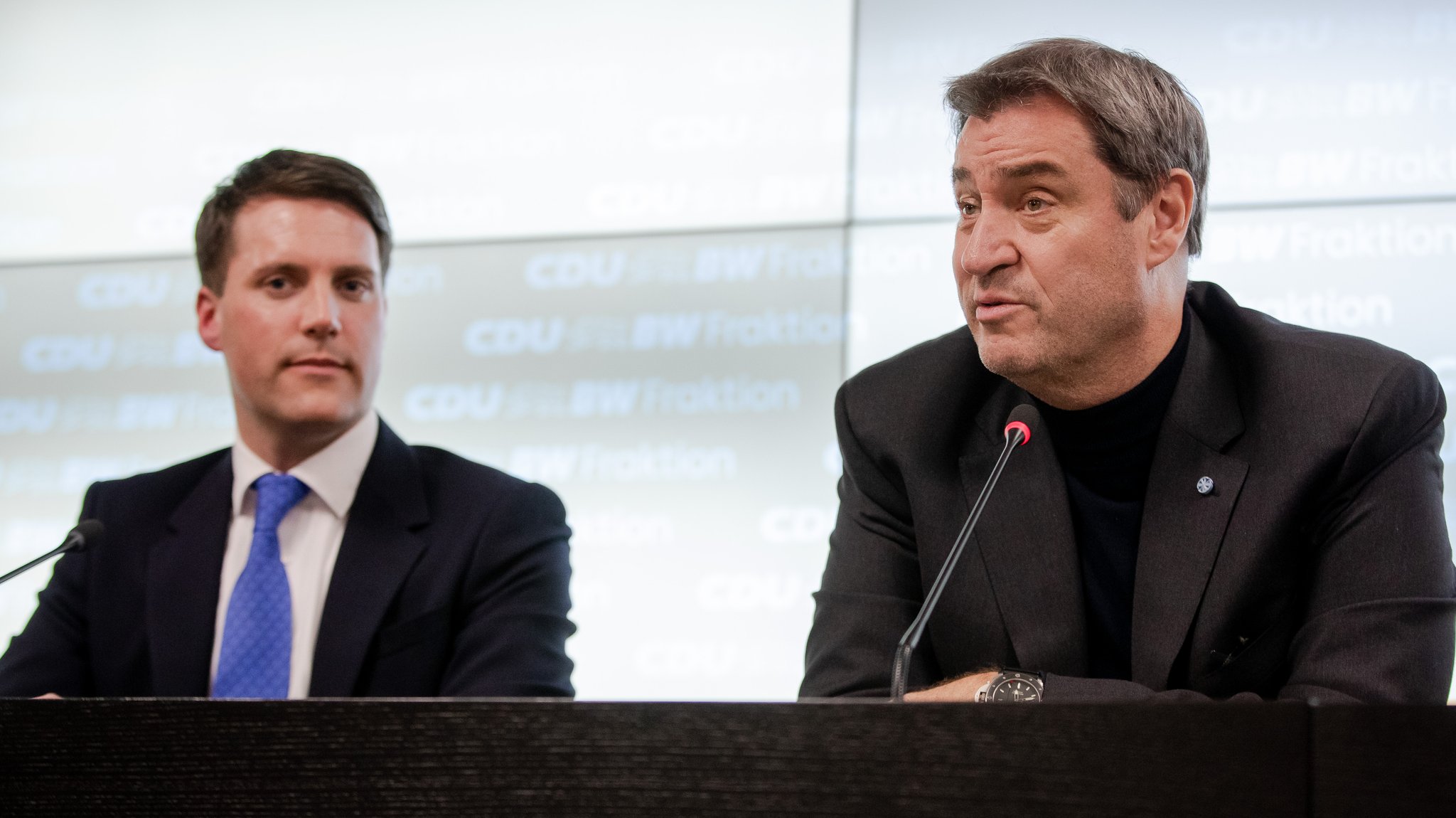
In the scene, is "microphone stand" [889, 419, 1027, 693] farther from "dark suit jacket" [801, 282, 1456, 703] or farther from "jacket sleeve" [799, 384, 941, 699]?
"jacket sleeve" [799, 384, 941, 699]

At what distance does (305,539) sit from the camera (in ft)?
7.58

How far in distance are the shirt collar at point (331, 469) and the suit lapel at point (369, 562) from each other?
2cm

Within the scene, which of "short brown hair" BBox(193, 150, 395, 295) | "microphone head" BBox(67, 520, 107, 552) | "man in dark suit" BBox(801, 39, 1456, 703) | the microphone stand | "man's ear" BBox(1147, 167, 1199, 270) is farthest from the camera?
"short brown hair" BBox(193, 150, 395, 295)

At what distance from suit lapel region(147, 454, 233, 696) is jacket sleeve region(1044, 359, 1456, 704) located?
1362mm

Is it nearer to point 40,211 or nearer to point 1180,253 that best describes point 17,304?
point 40,211

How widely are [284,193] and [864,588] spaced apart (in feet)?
4.13

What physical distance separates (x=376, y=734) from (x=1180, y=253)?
1.42 m

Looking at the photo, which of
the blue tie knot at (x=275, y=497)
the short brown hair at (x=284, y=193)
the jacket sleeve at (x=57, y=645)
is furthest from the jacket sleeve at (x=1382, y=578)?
the jacket sleeve at (x=57, y=645)

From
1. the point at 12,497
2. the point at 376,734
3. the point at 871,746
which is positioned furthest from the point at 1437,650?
the point at 12,497

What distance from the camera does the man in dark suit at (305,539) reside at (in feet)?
7.14

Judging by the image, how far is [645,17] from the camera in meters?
3.54

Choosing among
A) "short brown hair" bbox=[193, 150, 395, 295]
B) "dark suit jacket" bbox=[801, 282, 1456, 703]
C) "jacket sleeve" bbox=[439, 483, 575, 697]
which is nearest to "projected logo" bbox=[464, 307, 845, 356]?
"short brown hair" bbox=[193, 150, 395, 295]

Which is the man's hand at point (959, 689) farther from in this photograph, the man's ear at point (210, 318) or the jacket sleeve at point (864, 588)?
the man's ear at point (210, 318)

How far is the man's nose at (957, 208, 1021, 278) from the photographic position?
186 cm
